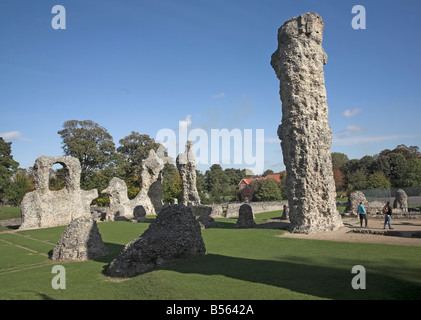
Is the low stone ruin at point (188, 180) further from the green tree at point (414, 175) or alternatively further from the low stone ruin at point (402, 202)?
the green tree at point (414, 175)

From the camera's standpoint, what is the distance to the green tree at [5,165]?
38972mm

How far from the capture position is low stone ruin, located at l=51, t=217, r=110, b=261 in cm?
1049

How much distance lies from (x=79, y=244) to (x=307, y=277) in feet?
27.4

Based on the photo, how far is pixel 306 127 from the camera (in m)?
13.9

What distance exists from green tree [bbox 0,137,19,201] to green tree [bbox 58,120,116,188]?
26.7 ft

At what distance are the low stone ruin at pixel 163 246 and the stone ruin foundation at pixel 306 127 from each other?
6.47m

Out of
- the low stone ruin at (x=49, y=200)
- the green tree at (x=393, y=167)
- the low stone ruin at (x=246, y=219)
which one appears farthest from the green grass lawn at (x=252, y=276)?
the green tree at (x=393, y=167)

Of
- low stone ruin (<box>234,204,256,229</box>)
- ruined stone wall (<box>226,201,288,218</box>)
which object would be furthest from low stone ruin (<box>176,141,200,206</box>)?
low stone ruin (<box>234,204,256,229</box>)
